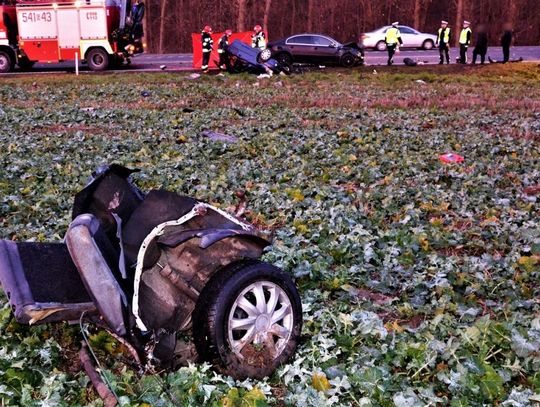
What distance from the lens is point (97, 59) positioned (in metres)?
34.3

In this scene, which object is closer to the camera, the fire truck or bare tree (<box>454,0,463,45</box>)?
the fire truck

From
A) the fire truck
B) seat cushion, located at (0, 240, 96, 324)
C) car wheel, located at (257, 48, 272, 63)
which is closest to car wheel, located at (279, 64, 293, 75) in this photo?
car wheel, located at (257, 48, 272, 63)

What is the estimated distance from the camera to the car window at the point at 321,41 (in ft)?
113

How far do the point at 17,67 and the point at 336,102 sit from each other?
23790 mm

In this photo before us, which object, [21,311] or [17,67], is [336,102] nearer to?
[21,311]

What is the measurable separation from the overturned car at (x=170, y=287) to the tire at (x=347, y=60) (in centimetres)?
3045

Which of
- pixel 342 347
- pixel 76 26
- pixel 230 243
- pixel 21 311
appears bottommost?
pixel 342 347

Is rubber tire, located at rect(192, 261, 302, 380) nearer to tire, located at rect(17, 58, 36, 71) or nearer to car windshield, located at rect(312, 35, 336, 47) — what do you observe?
car windshield, located at rect(312, 35, 336, 47)

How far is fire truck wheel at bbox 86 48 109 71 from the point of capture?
34094 millimetres

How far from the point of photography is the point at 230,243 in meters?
4.38

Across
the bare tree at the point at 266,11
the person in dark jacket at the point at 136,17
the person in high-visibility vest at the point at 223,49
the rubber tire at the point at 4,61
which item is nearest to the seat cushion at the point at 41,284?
the person in high-visibility vest at the point at 223,49

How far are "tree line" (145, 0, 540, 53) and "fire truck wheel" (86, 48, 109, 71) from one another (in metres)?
27.2

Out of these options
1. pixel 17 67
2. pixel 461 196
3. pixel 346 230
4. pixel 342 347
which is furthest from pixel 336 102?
pixel 17 67

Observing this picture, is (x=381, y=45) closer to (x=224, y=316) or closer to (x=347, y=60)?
(x=347, y=60)
